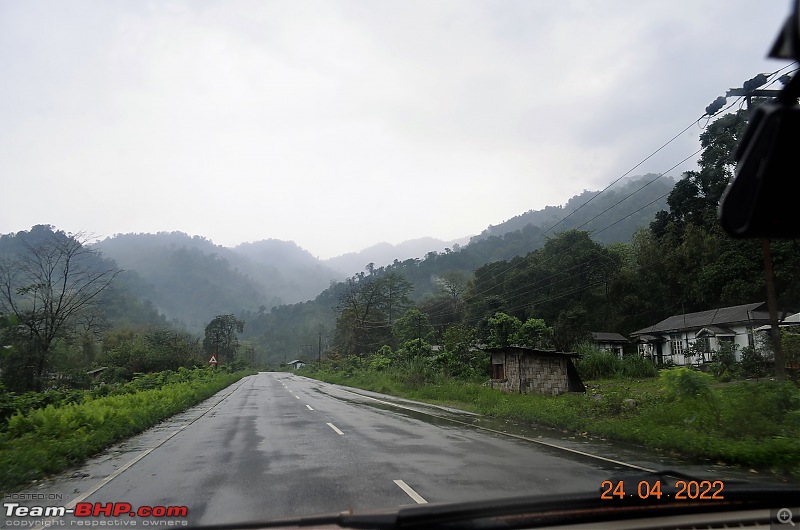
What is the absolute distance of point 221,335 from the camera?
8881 cm

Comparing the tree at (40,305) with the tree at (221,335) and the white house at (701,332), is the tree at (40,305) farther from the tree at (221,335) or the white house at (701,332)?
the tree at (221,335)

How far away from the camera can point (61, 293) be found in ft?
77.9

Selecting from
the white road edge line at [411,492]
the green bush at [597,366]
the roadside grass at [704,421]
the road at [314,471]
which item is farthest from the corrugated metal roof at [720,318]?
the white road edge line at [411,492]

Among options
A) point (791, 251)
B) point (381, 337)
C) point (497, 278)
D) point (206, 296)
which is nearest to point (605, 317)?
point (497, 278)

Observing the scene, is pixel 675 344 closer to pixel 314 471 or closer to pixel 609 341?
pixel 609 341

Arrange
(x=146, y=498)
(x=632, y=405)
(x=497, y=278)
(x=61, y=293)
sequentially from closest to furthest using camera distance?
(x=146, y=498), (x=632, y=405), (x=61, y=293), (x=497, y=278)

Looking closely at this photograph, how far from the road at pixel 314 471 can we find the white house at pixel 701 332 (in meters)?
32.3

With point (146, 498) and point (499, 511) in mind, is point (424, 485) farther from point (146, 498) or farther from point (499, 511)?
point (499, 511)

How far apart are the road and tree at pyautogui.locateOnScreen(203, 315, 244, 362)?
245 ft

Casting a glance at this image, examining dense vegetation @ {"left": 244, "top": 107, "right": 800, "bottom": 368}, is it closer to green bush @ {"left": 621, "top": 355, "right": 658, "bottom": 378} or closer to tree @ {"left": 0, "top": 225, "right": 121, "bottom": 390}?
green bush @ {"left": 621, "top": 355, "right": 658, "bottom": 378}

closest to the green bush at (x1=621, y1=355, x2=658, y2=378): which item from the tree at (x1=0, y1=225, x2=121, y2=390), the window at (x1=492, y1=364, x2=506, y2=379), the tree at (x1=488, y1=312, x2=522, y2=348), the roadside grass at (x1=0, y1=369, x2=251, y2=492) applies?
the tree at (x1=488, y1=312, x2=522, y2=348)

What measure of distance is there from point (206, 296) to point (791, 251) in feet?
544

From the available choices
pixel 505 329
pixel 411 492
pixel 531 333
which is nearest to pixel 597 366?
pixel 531 333

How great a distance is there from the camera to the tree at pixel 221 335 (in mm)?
86438
